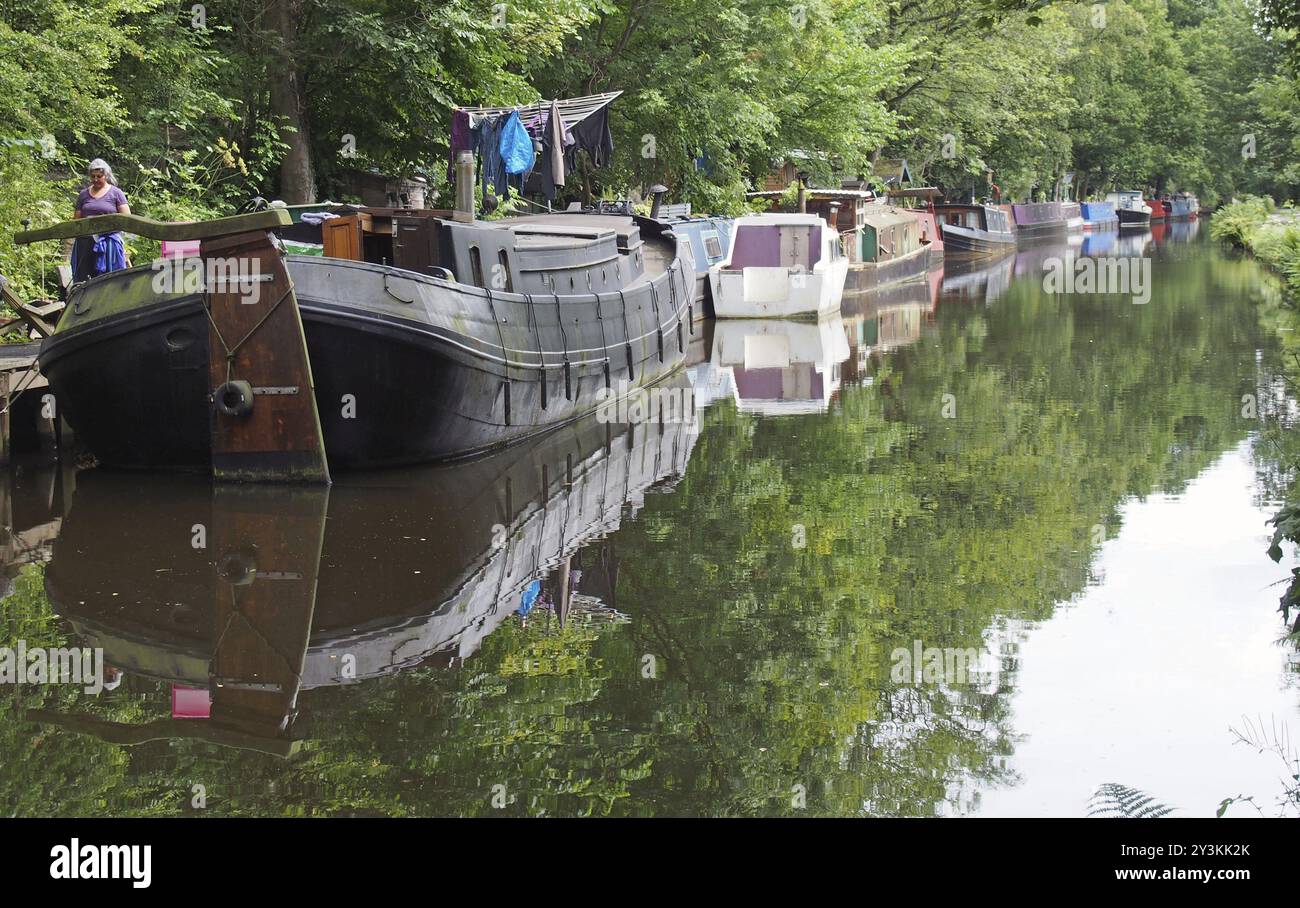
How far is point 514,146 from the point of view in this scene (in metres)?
22.4

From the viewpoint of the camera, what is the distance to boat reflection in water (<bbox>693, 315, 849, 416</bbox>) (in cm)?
1998

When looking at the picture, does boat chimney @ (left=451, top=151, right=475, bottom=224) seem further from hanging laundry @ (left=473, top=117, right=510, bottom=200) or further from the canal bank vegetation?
hanging laundry @ (left=473, top=117, right=510, bottom=200)

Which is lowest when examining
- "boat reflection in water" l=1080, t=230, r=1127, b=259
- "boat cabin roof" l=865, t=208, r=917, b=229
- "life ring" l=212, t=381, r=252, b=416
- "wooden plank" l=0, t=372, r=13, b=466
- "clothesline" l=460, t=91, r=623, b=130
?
"boat reflection in water" l=1080, t=230, r=1127, b=259

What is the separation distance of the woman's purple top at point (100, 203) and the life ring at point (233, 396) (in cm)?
265

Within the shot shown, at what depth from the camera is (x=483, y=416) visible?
14828mm

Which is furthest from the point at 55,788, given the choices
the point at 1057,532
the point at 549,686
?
the point at 1057,532

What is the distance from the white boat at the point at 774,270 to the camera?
30.0 meters

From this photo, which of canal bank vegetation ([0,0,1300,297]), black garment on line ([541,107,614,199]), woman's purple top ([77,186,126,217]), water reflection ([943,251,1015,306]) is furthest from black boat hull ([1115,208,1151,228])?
woman's purple top ([77,186,126,217])

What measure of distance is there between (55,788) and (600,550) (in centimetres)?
525

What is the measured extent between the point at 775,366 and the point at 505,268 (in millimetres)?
8240

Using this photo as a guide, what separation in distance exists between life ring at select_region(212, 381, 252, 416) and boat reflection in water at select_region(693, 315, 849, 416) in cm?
743

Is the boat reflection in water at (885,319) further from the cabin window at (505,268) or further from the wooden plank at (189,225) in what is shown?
the wooden plank at (189,225)

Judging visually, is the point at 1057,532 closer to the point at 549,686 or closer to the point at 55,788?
the point at 549,686
